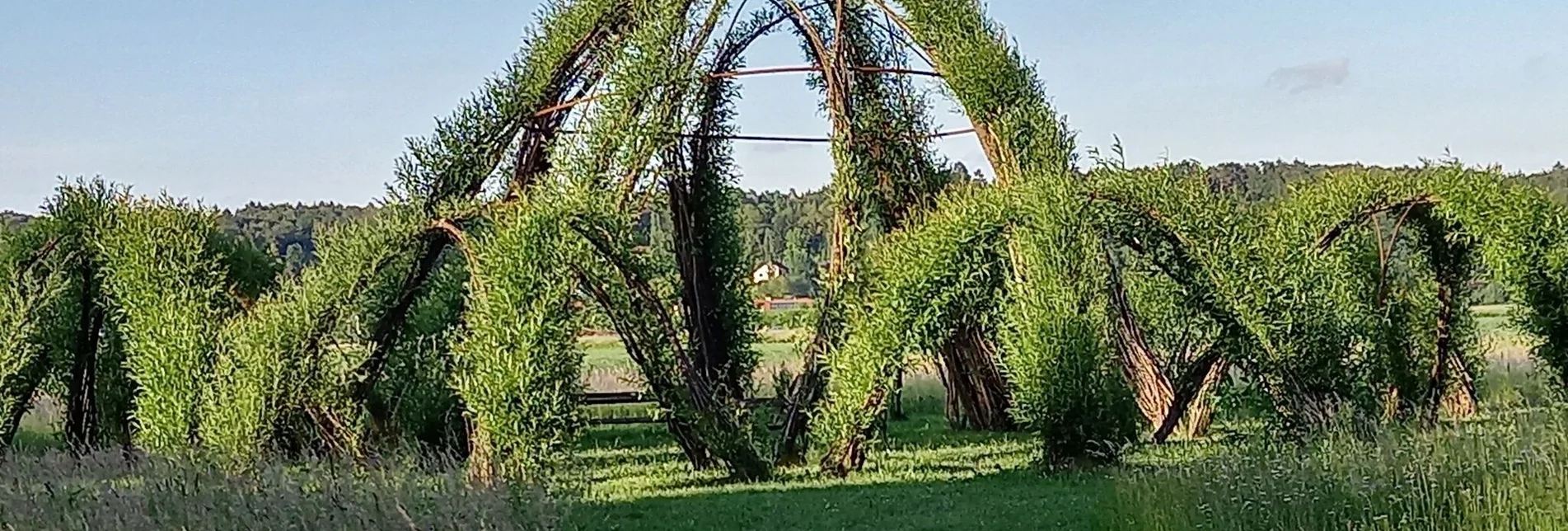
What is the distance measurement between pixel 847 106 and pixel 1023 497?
11.2ft

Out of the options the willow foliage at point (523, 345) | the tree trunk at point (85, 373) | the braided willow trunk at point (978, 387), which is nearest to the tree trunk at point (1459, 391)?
the braided willow trunk at point (978, 387)

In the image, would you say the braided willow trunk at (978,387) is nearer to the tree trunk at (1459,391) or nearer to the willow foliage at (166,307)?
the tree trunk at (1459,391)

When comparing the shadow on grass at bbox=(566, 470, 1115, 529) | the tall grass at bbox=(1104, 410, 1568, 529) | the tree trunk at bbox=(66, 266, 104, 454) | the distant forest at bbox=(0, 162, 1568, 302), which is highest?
the distant forest at bbox=(0, 162, 1568, 302)

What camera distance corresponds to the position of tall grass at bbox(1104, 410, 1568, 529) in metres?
6.48

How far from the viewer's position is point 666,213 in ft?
42.8

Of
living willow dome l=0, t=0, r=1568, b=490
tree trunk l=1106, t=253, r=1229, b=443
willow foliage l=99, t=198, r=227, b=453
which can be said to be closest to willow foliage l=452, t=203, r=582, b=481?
living willow dome l=0, t=0, r=1568, b=490

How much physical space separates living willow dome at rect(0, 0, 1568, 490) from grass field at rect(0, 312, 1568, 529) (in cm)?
64

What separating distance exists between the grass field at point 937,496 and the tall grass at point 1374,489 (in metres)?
0.01

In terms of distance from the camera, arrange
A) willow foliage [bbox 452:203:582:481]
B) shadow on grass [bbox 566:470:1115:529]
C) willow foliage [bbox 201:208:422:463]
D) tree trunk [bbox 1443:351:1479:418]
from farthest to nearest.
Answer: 1. tree trunk [bbox 1443:351:1479:418]
2. willow foliage [bbox 201:208:422:463]
3. willow foliage [bbox 452:203:582:481]
4. shadow on grass [bbox 566:470:1115:529]

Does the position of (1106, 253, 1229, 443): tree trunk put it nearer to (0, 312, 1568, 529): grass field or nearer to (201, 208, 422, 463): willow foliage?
(0, 312, 1568, 529): grass field

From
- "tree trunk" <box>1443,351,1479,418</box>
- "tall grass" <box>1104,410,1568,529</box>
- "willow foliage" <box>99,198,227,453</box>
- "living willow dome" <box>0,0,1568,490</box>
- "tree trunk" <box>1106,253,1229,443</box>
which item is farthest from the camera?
"tree trunk" <box>1443,351,1479,418</box>

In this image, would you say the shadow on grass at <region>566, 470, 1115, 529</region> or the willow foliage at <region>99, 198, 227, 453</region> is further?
the willow foliage at <region>99, 198, 227, 453</region>

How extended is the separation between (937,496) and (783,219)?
18.3 meters

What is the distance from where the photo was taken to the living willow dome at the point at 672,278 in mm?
9984
